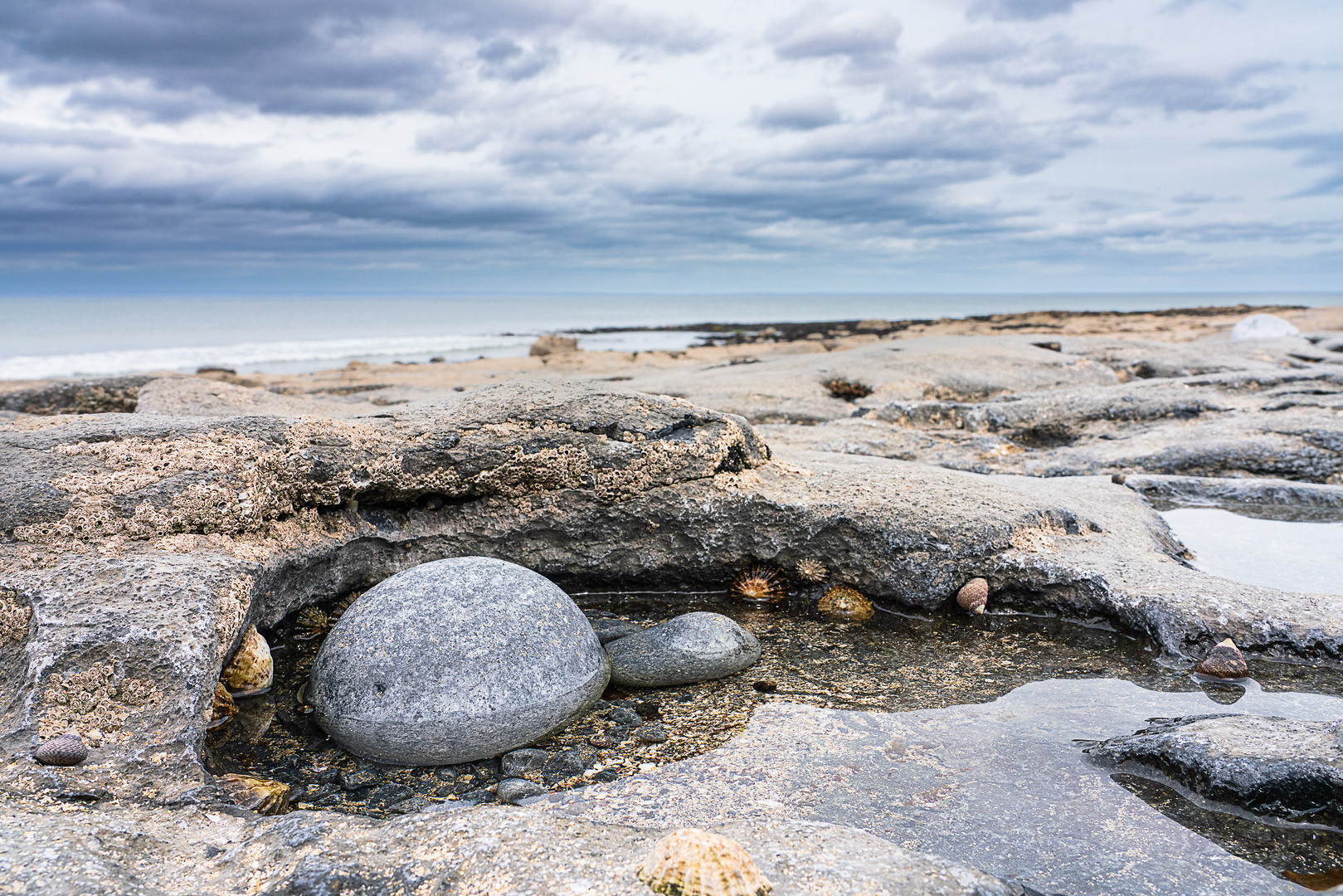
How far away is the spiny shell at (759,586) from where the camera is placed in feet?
14.4

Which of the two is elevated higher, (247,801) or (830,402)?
(830,402)

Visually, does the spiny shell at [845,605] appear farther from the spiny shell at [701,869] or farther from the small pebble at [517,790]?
the spiny shell at [701,869]

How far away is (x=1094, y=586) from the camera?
388cm

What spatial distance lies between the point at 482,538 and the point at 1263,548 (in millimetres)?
4670

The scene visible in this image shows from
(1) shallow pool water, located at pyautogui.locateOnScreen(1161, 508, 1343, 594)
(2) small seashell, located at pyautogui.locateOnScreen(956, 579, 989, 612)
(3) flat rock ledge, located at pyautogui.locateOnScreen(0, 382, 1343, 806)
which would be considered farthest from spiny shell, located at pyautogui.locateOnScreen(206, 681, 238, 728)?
(1) shallow pool water, located at pyautogui.locateOnScreen(1161, 508, 1343, 594)

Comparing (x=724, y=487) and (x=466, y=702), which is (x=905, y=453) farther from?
(x=466, y=702)

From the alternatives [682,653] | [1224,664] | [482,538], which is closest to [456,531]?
[482,538]

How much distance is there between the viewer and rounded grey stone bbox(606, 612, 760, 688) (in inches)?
136

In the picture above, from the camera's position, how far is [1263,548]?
4.75m

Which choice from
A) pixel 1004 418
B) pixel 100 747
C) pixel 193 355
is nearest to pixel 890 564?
pixel 100 747

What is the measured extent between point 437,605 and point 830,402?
7.10 metres

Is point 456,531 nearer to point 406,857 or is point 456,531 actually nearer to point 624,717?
point 624,717

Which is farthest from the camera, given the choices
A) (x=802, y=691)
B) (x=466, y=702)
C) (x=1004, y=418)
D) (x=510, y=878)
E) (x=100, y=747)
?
(x=1004, y=418)

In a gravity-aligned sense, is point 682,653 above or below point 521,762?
above
